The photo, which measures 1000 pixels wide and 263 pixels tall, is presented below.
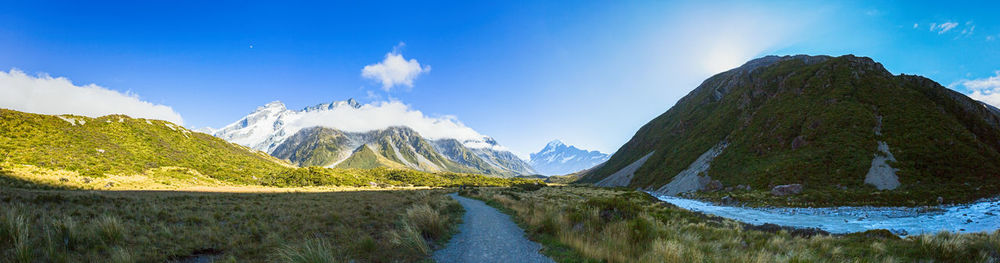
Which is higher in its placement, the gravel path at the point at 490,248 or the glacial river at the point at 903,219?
the gravel path at the point at 490,248

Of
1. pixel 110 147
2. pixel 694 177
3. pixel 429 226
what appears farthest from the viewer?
pixel 694 177

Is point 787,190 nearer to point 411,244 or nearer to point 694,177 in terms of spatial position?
point 694,177

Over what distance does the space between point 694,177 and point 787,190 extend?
85.9 ft

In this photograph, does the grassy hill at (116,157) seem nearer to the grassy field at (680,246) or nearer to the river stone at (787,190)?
the grassy field at (680,246)

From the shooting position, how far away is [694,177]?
65625 millimetres

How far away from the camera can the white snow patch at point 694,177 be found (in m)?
62.2

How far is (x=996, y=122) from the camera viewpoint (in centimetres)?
5300

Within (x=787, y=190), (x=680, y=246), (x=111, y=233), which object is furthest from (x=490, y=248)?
(x=787, y=190)

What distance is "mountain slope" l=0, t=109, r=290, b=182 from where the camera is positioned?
40750 millimetres

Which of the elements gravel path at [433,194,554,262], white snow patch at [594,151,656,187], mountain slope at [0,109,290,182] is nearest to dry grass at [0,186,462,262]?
gravel path at [433,194,554,262]

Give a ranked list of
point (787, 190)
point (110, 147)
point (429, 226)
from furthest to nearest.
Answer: point (110, 147) < point (787, 190) < point (429, 226)

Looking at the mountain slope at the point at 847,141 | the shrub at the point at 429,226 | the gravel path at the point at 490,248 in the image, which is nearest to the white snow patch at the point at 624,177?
the mountain slope at the point at 847,141

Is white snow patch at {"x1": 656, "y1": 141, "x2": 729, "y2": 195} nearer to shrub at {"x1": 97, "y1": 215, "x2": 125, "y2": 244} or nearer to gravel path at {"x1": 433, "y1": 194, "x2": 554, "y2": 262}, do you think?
gravel path at {"x1": 433, "y1": 194, "x2": 554, "y2": 262}

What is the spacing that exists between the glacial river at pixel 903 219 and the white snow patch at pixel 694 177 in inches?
1329
